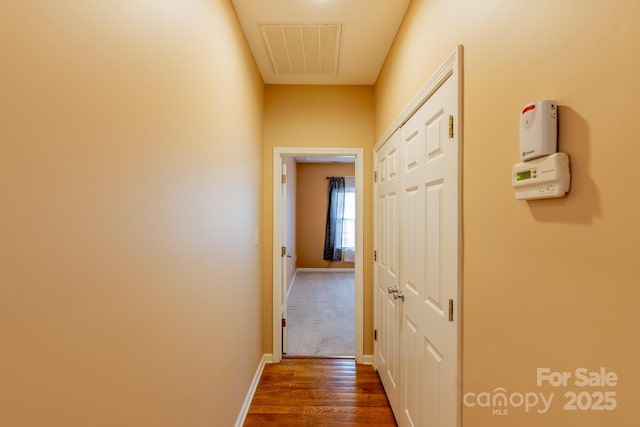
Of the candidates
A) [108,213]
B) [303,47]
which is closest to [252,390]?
[108,213]

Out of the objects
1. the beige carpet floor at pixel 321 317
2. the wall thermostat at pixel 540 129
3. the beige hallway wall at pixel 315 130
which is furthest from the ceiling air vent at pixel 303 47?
the beige carpet floor at pixel 321 317

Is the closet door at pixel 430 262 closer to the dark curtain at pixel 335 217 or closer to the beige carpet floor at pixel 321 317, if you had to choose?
the beige carpet floor at pixel 321 317

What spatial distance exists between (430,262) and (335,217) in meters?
5.58

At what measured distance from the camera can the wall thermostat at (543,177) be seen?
0.62m

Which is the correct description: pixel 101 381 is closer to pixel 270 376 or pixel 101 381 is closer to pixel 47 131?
pixel 47 131

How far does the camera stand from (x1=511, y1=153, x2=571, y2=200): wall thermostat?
618 millimetres

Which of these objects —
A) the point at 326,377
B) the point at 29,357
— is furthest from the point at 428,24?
the point at 326,377

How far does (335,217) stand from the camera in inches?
274

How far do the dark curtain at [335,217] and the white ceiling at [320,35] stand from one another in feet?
14.2

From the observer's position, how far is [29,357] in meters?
0.53

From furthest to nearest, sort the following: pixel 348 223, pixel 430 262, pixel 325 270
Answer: pixel 325 270, pixel 348 223, pixel 430 262

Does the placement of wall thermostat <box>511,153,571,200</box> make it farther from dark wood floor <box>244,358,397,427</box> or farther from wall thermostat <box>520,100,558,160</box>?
dark wood floor <box>244,358,397,427</box>

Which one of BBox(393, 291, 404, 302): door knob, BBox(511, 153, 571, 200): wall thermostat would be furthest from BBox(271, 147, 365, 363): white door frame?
BBox(511, 153, 571, 200): wall thermostat

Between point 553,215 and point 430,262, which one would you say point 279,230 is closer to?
point 430,262
